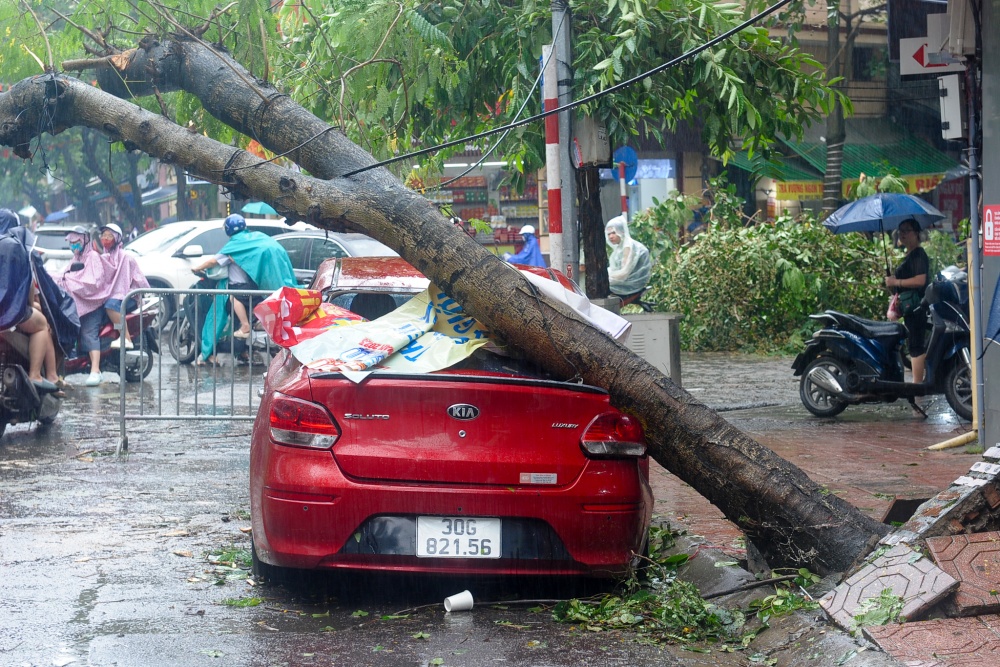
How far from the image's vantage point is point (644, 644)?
4.59 meters

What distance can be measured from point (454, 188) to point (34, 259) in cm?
2021

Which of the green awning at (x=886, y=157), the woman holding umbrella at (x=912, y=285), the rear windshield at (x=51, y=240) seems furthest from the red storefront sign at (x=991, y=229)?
the rear windshield at (x=51, y=240)

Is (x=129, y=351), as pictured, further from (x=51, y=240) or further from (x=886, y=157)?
(x=886, y=157)

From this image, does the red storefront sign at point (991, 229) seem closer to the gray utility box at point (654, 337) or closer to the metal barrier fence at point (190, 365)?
the gray utility box at point (654, 337)

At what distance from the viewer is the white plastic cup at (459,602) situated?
16.3 feet

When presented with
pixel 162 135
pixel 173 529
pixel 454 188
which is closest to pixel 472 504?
pixel 173 529

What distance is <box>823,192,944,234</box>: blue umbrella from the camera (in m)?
11.7

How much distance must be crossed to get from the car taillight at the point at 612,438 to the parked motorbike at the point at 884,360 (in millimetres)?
5677

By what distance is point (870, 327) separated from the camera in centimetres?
1056

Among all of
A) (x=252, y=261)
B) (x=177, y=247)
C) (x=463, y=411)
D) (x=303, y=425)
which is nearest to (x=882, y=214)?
(x=252, y=261)

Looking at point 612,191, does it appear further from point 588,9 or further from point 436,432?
point 436,432

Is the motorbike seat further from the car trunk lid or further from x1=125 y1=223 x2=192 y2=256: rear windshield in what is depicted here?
x1=125 y1=223 x2=192 y2=256: rear windshield

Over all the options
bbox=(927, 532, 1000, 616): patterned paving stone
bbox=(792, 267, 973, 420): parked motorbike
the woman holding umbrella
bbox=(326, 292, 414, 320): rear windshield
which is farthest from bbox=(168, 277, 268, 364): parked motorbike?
bbox=(927, 532, 1000, 616): patterned paving stone

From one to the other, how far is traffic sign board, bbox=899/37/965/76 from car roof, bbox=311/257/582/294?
3.98m
